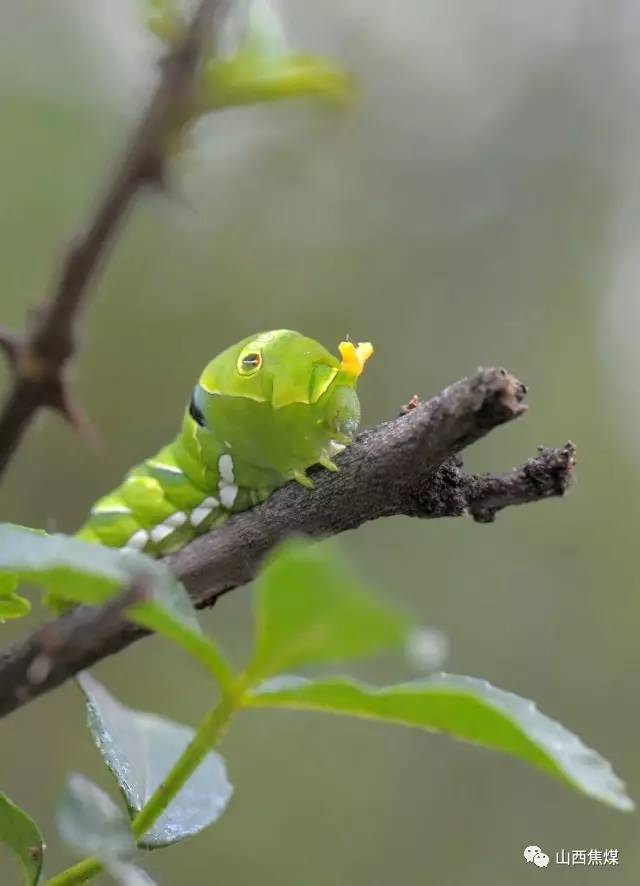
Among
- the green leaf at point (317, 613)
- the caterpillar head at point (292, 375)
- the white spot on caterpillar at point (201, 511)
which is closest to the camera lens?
the green leaf at point (317, 613)

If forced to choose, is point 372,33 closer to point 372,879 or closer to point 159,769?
point 372,879

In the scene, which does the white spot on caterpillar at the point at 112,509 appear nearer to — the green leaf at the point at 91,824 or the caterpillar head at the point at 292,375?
the caterpillar head at the point at 292,375

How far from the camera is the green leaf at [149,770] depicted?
0.61 meters

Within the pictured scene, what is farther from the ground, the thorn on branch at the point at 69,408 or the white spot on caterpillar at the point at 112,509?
the thorn on branch at the point at 69,408

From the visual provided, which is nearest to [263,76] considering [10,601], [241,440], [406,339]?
[10,601]

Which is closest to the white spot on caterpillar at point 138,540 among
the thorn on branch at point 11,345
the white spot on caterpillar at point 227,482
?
the white spot on caterpillar at point 227,482

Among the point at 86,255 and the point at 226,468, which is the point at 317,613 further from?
the point at 226,468

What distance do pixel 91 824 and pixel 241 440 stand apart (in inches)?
20.1

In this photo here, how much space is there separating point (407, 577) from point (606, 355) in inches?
48.0

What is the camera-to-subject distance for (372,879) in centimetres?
364

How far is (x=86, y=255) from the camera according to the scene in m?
0.28

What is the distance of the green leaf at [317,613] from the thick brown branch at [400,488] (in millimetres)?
144

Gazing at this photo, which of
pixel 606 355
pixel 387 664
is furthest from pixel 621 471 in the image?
pixel 387 664

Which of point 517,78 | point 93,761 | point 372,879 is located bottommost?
point 372,879
